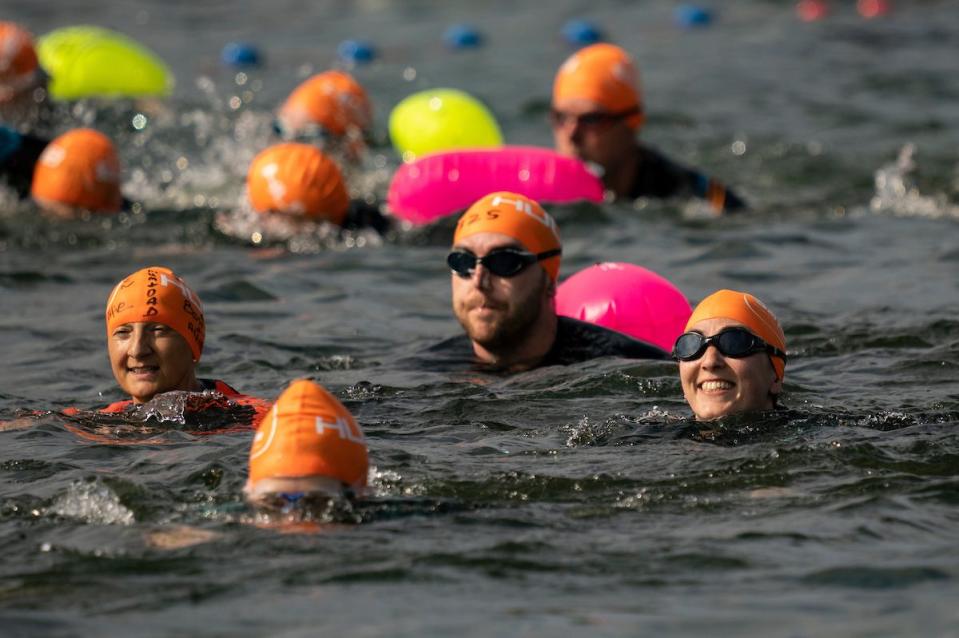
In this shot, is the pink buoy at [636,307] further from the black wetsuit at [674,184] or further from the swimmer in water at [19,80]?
the swimmer in water at [19,80]

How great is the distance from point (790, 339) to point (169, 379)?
163 inches

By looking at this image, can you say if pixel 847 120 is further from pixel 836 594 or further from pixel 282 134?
pixel 836 594

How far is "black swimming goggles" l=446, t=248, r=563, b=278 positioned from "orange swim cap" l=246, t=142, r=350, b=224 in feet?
13.1

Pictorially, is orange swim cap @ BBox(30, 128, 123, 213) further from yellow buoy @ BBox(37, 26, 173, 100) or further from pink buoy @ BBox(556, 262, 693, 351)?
yellow buoy @ BBox(37, 26, 173, 100)

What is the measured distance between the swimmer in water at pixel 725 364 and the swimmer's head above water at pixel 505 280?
1468mm

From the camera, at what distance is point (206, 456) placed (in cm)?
766

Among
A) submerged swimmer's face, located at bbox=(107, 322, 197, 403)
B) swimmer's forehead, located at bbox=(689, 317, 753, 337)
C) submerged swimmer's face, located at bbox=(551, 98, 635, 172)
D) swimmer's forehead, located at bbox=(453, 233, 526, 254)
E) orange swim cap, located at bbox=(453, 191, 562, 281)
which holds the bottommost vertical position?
submerged swimmer's face, located at bbox=(107, 322, 197, 403)

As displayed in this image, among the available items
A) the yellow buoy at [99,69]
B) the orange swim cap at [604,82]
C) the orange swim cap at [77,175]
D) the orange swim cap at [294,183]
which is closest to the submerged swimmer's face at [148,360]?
the orange swim cap at [294,183]

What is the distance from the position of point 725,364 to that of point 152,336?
9.33ft

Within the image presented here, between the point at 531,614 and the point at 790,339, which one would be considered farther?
the point at 790,339

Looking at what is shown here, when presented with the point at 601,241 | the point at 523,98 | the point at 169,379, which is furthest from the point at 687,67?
the point at 169,379

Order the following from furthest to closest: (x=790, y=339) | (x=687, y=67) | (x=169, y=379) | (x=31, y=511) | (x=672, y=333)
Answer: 1. (x=687, y=67)
2. (x=790, y=339)
3. (x=672, y=333)
4. (x=169, y=379)
5. (x=31, y=511)

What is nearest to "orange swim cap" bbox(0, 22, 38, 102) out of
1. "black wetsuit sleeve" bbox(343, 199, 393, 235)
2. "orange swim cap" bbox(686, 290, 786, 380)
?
"black wetsuit sleeve" bbox(343, 199, 393, 235)

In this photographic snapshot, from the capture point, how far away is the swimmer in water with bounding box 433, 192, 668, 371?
9.20m
